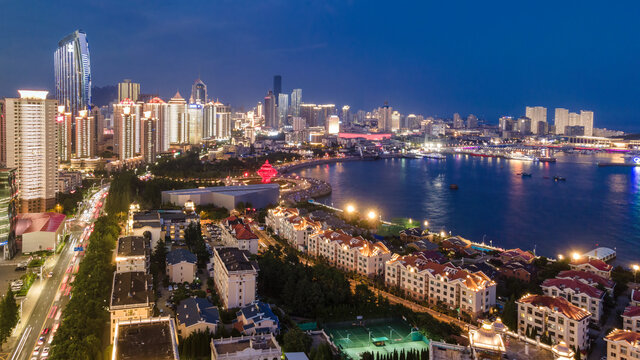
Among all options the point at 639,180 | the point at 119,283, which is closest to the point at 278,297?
the point at 119,283

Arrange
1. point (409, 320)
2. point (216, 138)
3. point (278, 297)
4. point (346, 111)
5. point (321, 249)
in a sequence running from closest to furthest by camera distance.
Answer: point (409, 320) → point (278, 297) → point (321, 249) → point (216, 138) → point (346, 111)

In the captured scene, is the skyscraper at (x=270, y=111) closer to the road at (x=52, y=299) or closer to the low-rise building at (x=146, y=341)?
the road at (x=52, y=299)

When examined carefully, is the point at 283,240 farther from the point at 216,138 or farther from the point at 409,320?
the point at 216,138

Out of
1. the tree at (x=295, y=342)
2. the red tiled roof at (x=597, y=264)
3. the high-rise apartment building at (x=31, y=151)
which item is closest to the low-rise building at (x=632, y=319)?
the red tiled roof at (x=597, y=264)

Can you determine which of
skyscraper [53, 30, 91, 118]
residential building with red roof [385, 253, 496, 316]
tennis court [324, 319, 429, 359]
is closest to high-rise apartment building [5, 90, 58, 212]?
residential building with red roof [385, 253, 496, 316]

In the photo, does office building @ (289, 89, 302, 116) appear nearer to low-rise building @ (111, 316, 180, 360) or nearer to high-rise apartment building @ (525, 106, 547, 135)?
high-rise apartment building @ (525, 106, 547, 135)

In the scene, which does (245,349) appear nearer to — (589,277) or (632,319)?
(632,319)

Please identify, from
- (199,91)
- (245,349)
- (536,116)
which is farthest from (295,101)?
(245,349)
